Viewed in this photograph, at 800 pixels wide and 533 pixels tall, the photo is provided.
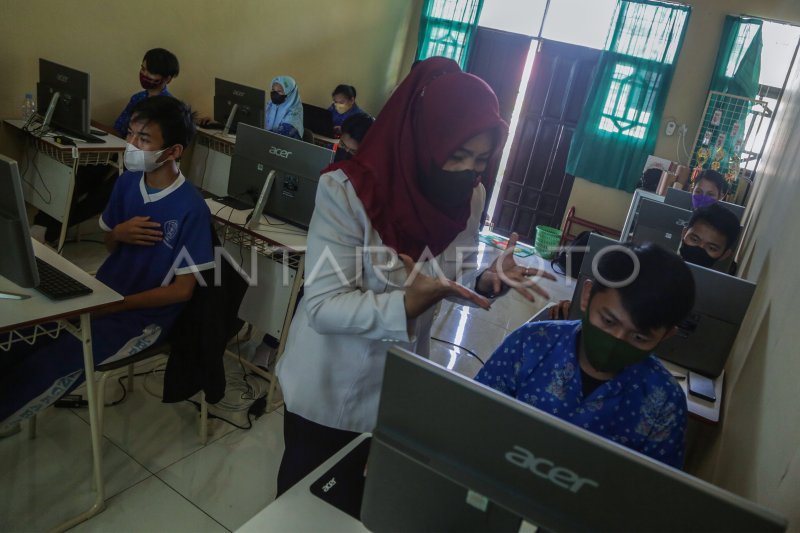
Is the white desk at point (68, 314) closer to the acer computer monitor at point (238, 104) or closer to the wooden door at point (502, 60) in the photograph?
the acer computer monitor at point (238, 104)

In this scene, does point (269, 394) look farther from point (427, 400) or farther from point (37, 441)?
point (427, 400)

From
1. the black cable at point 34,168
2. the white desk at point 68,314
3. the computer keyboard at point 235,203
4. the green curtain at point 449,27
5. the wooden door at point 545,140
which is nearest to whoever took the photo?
the white desk at point 68,314

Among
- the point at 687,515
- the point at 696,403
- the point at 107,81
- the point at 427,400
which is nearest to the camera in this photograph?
the point at 687,515

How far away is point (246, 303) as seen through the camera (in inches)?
101

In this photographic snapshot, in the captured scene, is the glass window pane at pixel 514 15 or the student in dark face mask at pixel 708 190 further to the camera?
the glass window pane at pixel 514 15

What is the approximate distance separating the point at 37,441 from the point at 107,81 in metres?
3.14

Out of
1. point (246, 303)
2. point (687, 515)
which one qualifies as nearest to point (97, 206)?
point (246, 303)

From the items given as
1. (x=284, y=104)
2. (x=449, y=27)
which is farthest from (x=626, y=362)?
(x=449, y=27)

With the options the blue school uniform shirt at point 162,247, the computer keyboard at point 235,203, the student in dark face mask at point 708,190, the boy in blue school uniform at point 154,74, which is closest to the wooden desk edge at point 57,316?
the blue school uniform shirt at point 162,247

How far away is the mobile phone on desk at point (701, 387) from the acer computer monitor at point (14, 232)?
1.93m

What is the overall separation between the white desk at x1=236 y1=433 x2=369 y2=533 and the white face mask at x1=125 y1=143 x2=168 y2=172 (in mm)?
1358

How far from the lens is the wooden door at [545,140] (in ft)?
20.1

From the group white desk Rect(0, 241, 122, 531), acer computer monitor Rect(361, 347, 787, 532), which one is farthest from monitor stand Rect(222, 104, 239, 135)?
acer computer monitor Rect(361, 347, 787, 532)

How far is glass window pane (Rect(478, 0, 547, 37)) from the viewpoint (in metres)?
6.36
